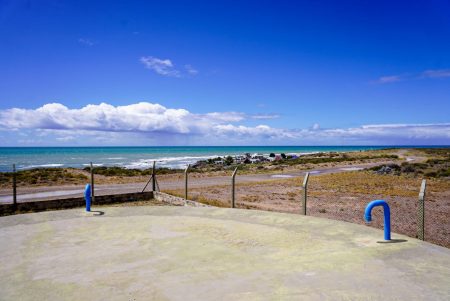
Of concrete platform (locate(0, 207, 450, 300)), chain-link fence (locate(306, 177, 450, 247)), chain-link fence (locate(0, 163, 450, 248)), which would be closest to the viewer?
concrete platform (locate(0, 207, 450, 300))

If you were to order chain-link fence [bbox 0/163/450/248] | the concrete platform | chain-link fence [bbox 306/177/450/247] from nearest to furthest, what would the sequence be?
the concrete platform < chain-link fence [bbox 306/177/450/247] < chain-link fence [bbox 0/163/450/248]

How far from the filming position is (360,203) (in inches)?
630

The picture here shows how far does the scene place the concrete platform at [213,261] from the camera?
4977 millimetres

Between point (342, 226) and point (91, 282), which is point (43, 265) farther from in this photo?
point (342, 226)

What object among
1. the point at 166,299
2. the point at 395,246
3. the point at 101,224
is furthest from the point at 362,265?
the point at 101,224

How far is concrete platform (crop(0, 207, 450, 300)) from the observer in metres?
4.98

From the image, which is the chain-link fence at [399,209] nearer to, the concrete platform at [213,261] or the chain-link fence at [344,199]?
the chain-link fence at [344,199]

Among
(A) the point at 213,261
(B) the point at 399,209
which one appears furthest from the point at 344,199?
(A) the point at 213,261

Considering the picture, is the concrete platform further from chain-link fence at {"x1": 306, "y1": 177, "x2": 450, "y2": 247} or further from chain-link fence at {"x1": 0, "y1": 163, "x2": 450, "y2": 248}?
chain-link fence at {"x1": 306, "y1": 177, "x2": 450, "y2": 247}

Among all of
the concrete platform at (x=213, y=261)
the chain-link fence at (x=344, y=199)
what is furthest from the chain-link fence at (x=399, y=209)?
the concrete platform at (x=213, y=261)

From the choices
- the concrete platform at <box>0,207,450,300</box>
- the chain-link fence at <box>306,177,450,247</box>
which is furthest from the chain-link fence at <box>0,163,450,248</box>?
the concrete platform at <box>0,207,450,300</box>

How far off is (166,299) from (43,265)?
8.97ft

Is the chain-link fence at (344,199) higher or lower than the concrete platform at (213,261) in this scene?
lower

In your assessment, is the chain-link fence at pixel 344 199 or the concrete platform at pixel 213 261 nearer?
the concrete platform at pixel 213 261
